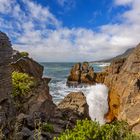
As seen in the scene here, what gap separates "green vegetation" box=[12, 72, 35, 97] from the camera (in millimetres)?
36875

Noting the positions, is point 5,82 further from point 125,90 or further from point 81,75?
point 81,75

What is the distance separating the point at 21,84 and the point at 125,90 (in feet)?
54.4

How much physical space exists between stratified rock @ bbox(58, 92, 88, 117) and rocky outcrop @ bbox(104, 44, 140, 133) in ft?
15.5

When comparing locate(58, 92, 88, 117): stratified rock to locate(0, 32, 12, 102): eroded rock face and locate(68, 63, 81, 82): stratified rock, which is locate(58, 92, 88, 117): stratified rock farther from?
locate(68, 63, 81, 82): stratified rock

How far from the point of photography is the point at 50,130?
28.0 m

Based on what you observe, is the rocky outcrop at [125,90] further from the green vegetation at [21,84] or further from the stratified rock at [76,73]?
the stratified rock at [76,73]

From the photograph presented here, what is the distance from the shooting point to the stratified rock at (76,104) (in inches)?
1691

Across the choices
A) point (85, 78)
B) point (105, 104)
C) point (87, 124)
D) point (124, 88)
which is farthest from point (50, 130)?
point (85, 78)

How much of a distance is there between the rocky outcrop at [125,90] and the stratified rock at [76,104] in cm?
471

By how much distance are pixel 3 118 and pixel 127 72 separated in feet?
99.8

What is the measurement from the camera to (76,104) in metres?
45.5

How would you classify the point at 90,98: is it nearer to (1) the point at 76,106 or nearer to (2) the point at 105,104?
(2) the point at 105,104

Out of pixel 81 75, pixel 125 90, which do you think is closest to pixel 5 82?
pixel 125 90

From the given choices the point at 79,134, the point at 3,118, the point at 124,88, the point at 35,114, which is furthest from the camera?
the point at 124,88
